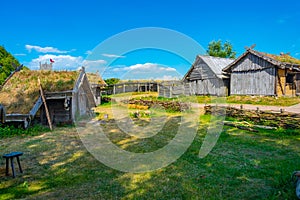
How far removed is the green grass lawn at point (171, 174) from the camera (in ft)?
15.5

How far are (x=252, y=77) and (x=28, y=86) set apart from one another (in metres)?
22.1

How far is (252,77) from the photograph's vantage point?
78.4ft

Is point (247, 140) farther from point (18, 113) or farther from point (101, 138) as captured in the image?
point (18, 113)

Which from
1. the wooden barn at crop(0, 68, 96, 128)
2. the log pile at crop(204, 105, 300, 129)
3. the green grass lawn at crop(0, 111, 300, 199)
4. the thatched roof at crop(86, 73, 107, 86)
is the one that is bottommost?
the green grass lawn at crop(0, 111, 300, 199)

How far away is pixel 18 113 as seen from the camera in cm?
1182

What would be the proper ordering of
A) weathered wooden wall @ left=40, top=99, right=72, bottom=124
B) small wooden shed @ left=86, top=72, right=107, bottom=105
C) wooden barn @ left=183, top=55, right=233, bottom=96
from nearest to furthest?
weathered wooden wall @ left=40, top=99, right=72, bottom=124 < small wooden shed @ left=86, top=72, right=107, bottom=105 < wooden barn @ left=183, top=55, right=233, bottom=96

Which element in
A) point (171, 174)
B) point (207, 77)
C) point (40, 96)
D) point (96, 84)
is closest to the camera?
point (171, 174)

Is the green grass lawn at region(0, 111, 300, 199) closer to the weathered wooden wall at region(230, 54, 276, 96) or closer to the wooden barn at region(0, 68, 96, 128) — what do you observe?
the wooden barn at region(0, 68, 96, 128)

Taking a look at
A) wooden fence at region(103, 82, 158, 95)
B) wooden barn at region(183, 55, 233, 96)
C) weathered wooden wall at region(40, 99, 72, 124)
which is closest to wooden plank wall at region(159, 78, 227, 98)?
wooden barn at region(183, 55, 233, 96)

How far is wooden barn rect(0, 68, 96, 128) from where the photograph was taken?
1205cm

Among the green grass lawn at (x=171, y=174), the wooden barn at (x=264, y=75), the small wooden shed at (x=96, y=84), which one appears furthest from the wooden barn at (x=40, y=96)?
the wooden barn at (x=264, y=75)

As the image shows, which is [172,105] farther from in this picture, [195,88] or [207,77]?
[195,88]

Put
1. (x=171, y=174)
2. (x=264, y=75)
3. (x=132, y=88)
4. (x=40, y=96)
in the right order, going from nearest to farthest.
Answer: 1. (x=171, y=174)
2. (x=40, y=96)
3. (x=264, y=75)
4. (x=132, y=88)

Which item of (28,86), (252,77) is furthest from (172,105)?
(252,77)
